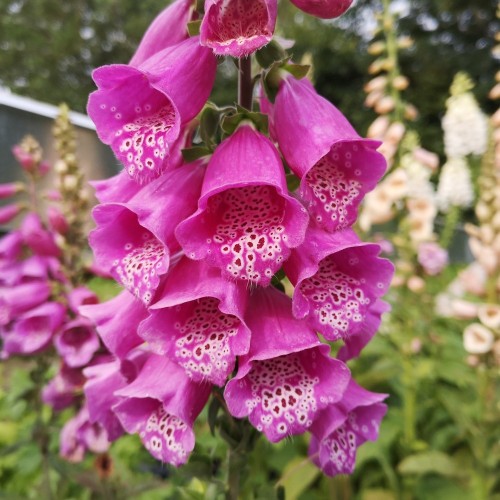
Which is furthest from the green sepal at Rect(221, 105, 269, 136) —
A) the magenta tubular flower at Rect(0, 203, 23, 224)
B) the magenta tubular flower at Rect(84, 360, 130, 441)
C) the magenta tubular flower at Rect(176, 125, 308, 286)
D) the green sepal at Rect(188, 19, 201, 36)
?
the magenta tubular flower at Rect(0, 203, 23, 224)

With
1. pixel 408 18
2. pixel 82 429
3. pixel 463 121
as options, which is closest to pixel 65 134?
pixel 82 429

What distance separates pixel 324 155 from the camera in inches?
28.5

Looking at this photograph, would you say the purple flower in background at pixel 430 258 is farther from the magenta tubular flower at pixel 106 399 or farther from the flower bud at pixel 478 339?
the magenta tubular flower at pixel 106 399

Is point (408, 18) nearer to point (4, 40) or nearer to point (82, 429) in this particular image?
point (4, 40)

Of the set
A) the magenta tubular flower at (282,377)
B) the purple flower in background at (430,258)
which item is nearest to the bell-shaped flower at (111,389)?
the magenta tubular flower at (282,377)

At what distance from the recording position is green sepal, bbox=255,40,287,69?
0.79 metres

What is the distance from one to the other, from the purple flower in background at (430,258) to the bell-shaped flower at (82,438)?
5.35ft

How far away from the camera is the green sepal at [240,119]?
0.77m

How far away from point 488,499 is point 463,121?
6.81ft

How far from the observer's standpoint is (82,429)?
1420 millimetres

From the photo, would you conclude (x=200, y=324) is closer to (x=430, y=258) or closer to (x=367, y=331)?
(x=367, y=331)

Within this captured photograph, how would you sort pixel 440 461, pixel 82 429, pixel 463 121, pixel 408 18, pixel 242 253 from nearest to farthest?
pixel 242 253 → pixel 82 429 → pixel 440 461 → pixel 463 121 → pixel 408 18

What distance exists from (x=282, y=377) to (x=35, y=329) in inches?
43.3

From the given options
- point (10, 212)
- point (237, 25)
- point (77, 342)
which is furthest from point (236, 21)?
point (10, 212)
